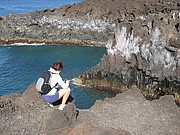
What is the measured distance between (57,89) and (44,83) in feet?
3.96

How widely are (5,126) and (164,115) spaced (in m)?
10.7

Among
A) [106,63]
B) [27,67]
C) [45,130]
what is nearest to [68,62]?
[27,67]

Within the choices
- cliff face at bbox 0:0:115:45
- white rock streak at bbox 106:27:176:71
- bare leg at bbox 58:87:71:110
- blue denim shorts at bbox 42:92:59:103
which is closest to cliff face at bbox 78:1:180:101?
white rock streak at bbox 106:27:176:71

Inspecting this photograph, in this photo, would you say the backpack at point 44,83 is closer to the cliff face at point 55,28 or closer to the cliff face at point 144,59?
the cliff face at point 144,59

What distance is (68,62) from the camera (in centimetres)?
6291

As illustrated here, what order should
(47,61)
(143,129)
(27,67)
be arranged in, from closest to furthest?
(143,129)
(27,67)
(47,61)

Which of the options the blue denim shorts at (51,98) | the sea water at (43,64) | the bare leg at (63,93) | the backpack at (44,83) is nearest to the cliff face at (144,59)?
the sea water at (43,64)

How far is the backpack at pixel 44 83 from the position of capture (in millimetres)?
20555

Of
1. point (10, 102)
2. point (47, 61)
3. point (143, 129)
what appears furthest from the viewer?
point (47, 61)

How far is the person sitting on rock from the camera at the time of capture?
20.2 metres

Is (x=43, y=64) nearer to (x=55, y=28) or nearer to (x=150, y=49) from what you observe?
(x=55, y=28)

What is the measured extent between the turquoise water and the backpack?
794 inches

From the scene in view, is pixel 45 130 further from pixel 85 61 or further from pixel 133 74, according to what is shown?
pixel 85 61

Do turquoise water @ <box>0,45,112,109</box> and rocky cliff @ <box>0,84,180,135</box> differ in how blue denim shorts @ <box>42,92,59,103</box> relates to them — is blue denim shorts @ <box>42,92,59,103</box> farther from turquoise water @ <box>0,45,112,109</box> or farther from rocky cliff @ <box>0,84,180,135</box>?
turquoise water @ <box>0,45,112,109</box>
